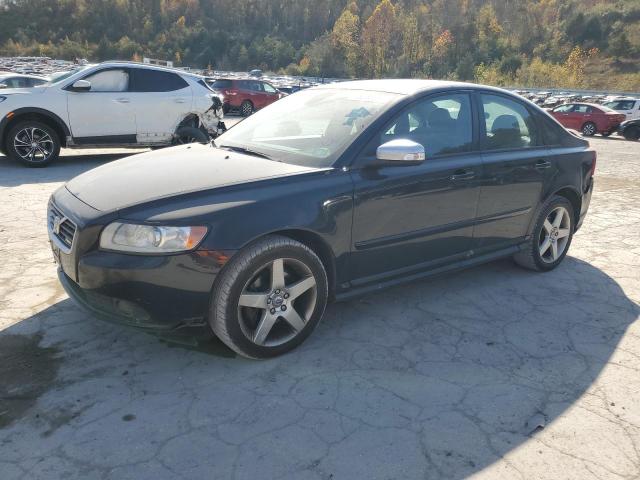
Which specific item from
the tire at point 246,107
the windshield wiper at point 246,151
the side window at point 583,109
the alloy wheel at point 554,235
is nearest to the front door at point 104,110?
the windshield wiper at point 246,151

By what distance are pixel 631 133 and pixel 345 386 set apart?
22.1 metres

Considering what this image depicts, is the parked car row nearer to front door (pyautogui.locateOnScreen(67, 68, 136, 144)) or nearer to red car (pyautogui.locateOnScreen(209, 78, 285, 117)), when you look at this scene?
front door (pyautogui.locateOnScreen(67, 68, 136, 144))

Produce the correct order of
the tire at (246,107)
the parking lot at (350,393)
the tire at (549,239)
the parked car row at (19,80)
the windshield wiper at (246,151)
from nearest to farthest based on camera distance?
the parking lot at (350,393) → the windshield wiper at (246,151) → the tire at (549,239) → the parked car row at (19,80) → the tire at (246,107)

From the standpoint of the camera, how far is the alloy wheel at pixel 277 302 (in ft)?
9.58

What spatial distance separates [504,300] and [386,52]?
384ft

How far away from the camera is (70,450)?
226 cm

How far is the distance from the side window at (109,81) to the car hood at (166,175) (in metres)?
5.74

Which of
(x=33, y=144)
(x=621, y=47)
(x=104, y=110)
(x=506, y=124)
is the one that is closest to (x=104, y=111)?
(x=104, y=110)

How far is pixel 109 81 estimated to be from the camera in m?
8.66

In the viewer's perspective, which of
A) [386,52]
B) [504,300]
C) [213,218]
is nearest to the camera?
[213,218]

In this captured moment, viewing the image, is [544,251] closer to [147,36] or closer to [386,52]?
[386,52]

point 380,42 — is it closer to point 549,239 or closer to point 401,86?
point 549,239

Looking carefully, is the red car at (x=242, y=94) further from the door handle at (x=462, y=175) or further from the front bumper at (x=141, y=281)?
the front bumper at (x=141, y=281)

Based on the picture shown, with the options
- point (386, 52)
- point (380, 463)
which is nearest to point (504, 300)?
point (380, 463)
